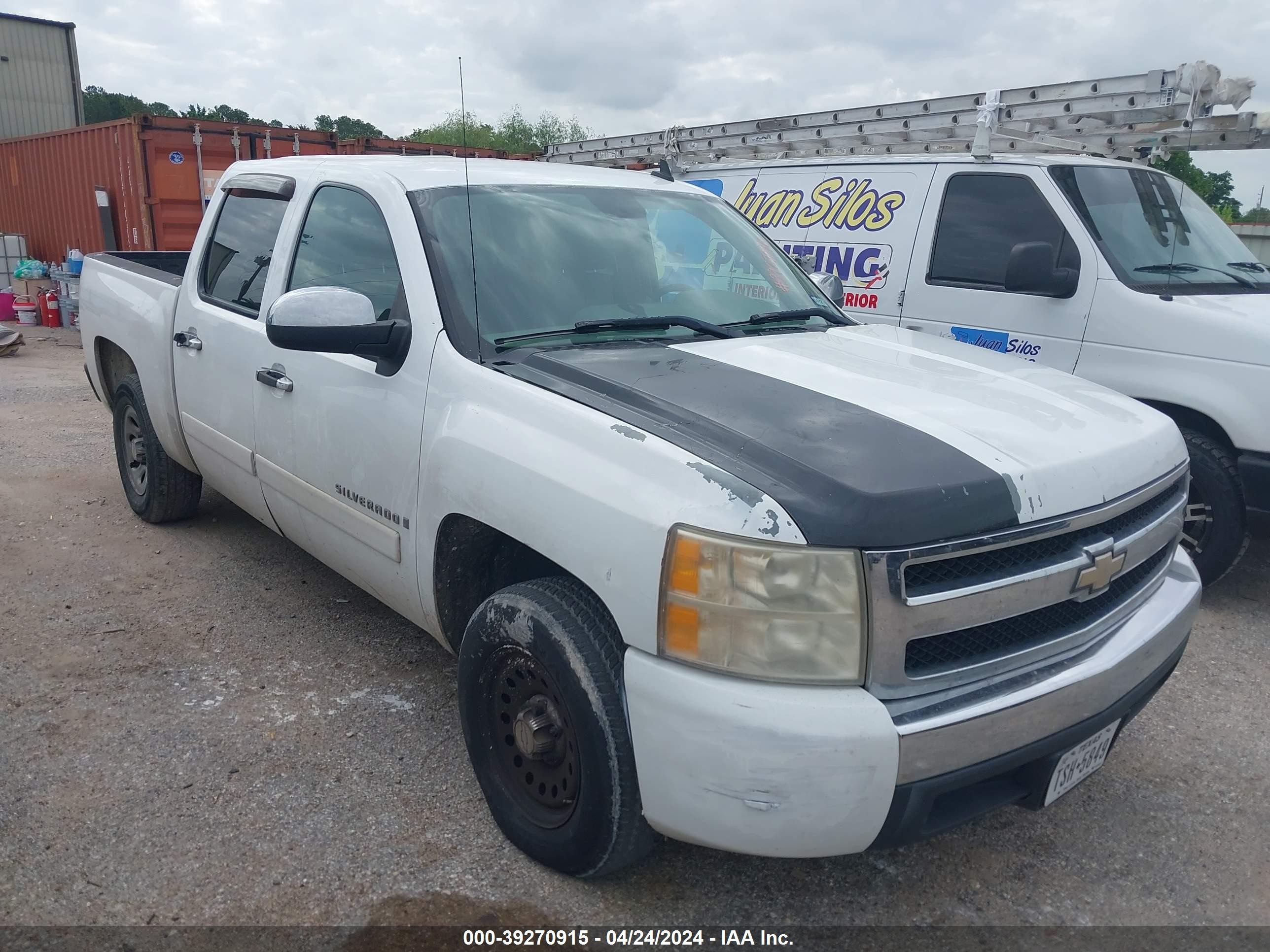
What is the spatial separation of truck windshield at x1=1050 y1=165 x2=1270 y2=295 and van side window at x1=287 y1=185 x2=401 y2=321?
3.54 meters

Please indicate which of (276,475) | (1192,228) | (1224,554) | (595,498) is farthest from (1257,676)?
(276,475)

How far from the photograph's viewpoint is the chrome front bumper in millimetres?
1979

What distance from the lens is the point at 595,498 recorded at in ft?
7.10

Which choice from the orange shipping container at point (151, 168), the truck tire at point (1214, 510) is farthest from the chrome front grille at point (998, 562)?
the orange shipping container at point (151, 168)

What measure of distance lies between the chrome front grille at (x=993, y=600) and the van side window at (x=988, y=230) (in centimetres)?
292

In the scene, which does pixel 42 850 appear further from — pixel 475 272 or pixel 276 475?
pixel 475 272

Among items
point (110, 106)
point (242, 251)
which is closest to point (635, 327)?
point (242, 251)

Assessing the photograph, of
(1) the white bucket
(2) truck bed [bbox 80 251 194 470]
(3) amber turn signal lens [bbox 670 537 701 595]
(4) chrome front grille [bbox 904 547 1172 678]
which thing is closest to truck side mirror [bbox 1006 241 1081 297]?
(4) chrome front grille [bbox 904 547 1172 678]

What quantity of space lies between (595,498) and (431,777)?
4.38ft

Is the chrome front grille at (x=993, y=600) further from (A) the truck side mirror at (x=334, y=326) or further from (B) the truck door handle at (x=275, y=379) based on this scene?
(B) the truck door handle at (x=275, y=379)

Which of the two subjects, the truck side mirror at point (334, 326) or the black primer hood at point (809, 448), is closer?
the black primer hood at point (809, 448)

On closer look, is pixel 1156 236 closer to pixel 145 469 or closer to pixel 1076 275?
pixel 1076 275

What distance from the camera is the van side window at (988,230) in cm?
500

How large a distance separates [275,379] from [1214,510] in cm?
409
